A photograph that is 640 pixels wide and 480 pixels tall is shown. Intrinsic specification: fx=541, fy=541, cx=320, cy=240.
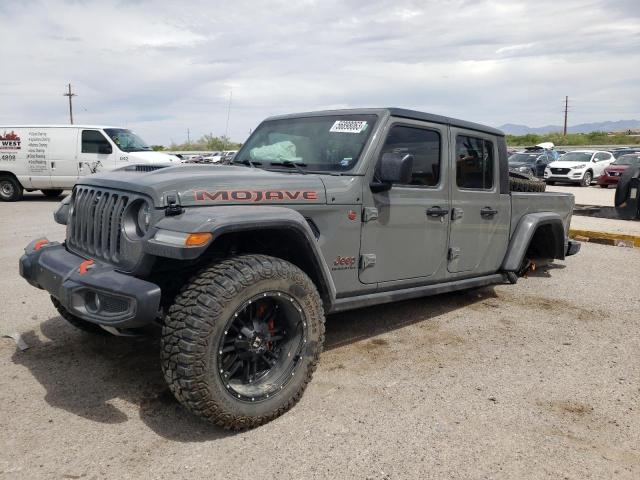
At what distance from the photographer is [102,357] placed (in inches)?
148

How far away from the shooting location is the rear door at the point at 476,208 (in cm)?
434

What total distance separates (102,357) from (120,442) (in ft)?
3.86

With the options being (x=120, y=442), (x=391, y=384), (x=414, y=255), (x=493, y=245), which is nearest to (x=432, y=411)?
(x=391, y=384)

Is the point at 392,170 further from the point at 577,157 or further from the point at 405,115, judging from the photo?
the point at 577,157

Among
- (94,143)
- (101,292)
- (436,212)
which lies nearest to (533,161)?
(94,143)

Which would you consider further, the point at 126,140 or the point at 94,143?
the point at 126,140

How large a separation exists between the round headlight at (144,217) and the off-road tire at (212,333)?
0.40 meters

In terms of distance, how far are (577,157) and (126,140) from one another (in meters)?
18.6

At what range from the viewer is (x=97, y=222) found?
10.6 feet

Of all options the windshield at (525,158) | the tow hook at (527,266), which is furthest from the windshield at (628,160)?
the tow hook at (527,266)

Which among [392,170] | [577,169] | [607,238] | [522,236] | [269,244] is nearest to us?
[269,244]

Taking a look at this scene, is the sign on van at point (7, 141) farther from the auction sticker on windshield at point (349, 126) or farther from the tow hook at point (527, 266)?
the tow hook at point (527, 266)

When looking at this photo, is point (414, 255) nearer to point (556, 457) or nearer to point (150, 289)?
point (556, 457)

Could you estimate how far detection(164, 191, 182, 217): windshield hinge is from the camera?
111 inches
